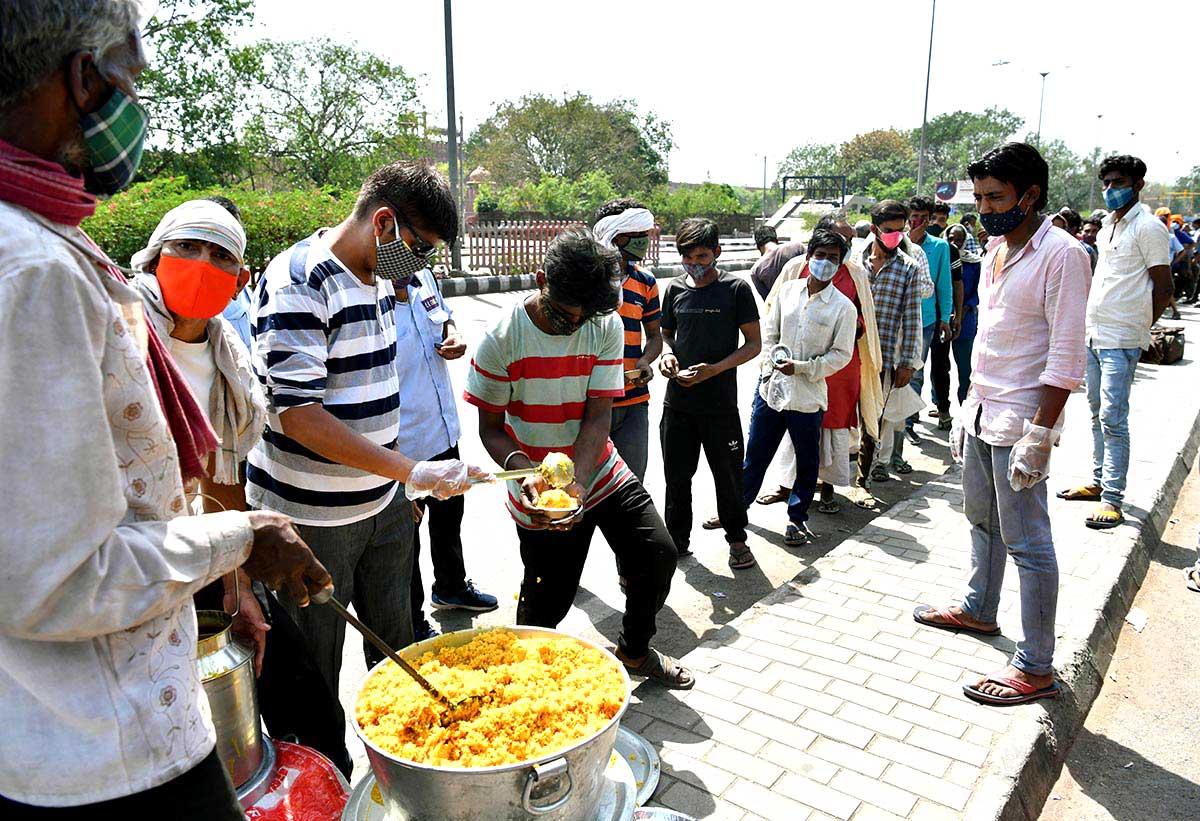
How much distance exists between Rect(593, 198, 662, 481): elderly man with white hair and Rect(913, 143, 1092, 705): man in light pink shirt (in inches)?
74.0

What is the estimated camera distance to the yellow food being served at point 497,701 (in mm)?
2195

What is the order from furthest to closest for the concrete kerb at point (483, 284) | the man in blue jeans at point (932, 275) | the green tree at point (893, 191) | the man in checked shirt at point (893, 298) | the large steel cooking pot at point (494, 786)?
1. the green tree at point (893, 191)
2. the concrete kerb at point (483, 284)
3. the man in blue jeans at point (932, 275)
4. the man in checked shirt at point (893, 298)
5. the large steel cooking pot at point (494, 786)

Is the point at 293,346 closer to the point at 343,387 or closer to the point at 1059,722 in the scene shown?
the point at 343,387

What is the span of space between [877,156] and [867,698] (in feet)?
300

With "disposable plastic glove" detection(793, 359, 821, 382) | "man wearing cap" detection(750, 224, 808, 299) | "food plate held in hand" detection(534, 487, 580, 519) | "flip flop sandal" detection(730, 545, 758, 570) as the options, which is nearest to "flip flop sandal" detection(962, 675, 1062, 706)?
"flip flop sandal" detection(730, 545, 758, 570)

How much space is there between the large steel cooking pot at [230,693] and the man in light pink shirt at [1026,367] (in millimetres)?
2895

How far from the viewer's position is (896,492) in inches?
274

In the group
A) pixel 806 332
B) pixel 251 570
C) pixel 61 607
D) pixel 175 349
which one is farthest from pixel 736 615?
pixel 61 607

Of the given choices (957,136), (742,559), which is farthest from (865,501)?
(957,136)

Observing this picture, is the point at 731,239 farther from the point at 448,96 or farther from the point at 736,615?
the point at 736,615

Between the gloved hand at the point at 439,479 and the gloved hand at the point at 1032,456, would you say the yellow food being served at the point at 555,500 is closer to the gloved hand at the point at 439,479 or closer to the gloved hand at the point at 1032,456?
the gloved hand at the point at 439,479

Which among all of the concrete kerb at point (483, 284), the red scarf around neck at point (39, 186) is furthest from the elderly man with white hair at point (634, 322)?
the concrete kerb at point (483, 284)

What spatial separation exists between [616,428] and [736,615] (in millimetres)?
1238

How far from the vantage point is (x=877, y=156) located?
8694cm
